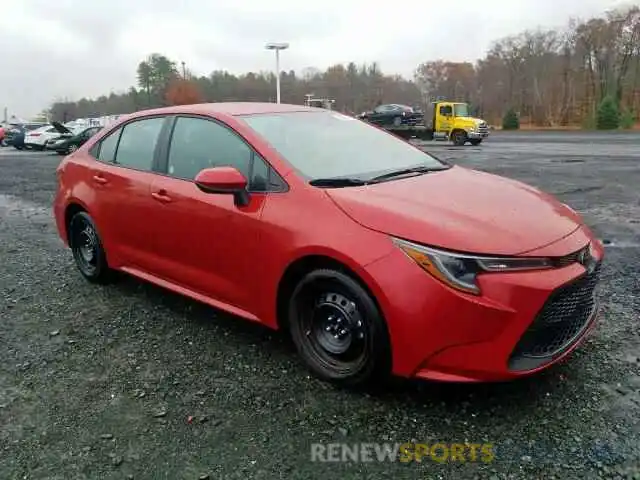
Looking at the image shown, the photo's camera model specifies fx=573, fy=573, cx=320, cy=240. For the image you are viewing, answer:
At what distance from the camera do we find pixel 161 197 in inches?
153

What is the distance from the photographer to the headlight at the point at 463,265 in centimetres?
259

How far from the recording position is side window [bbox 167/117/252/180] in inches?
141

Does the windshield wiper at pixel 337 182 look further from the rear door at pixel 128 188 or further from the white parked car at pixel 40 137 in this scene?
the white parked car at pixel 40 137

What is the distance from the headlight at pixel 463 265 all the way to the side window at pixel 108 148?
298 cm

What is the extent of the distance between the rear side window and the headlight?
2.98 metres

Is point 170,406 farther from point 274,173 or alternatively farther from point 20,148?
point 20,148

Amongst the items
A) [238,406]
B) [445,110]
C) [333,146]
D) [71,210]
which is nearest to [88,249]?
[71,210]

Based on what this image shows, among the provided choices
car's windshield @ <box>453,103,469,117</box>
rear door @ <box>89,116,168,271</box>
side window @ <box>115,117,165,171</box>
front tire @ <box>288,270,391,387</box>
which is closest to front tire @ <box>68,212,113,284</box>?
rear door @ <box>89,116,168,271</box>

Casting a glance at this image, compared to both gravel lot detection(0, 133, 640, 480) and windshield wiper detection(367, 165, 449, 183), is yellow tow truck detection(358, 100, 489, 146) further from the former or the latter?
gravel lot detection(0, 133, 640, 480)

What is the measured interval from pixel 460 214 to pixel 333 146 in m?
1.16

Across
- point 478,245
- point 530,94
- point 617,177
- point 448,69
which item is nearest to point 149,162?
point 478,245

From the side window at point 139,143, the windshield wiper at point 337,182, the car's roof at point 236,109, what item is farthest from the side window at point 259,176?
the side window at point 139,143

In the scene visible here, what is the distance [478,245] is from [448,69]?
74.4 m

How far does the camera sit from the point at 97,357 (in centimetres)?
356
